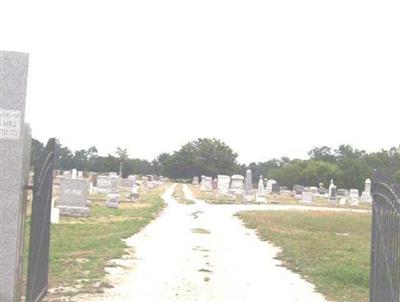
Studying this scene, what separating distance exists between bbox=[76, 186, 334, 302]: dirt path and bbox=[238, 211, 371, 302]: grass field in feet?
Result: 1.10

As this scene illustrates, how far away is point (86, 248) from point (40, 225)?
25.2 ft

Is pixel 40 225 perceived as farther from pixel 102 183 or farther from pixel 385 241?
pixel 102 183

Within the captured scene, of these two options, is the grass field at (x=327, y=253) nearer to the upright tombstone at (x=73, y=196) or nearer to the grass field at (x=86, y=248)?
the grass field at (x=86, y=248)

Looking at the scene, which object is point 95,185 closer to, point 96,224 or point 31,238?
point 96,224

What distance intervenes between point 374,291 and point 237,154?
119 metres

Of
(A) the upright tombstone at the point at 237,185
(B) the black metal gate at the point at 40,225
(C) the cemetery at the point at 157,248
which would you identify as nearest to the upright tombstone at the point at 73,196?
(C) the cemetery at the point at 157,248

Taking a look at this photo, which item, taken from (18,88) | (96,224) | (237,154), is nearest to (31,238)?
(18,88)

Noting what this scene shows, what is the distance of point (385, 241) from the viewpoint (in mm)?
6297

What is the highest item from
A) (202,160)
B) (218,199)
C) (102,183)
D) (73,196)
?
(202,160)

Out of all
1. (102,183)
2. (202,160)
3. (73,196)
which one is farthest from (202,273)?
(202,160)

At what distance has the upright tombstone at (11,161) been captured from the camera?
21.5ft

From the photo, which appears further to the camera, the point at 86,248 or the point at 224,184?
the point at 224,184

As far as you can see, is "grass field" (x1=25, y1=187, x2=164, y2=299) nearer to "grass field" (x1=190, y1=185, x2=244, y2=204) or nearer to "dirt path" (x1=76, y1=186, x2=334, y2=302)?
"dirt path" (x1=76, y1=186, x2=334, y2=302)

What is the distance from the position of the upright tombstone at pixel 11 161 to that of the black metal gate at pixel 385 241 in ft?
11.5
